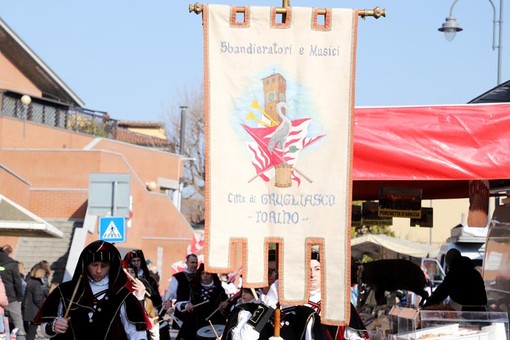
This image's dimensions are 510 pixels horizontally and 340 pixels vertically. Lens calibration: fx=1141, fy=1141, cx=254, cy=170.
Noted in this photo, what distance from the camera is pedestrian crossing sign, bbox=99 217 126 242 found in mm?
21420

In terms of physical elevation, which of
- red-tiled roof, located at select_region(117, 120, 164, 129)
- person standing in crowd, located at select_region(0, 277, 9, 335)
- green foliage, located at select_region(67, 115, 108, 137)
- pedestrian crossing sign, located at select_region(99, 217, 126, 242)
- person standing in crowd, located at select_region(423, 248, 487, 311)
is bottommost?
person standing in crowd, located at select_region(0, 277, 9, 335)

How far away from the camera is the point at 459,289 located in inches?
412

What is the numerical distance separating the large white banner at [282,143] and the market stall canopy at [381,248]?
2455 cm

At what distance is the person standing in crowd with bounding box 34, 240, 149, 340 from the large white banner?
6.10 feet

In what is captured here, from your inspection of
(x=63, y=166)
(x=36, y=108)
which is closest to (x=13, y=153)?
(x=63, y=166)

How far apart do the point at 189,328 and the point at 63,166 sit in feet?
73.1

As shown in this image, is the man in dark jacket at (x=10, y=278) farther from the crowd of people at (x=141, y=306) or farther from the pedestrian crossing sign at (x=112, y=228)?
the crowd of people at (x=141, y=306)

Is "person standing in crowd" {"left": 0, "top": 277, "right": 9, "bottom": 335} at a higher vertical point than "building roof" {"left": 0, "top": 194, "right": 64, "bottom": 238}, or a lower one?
lower

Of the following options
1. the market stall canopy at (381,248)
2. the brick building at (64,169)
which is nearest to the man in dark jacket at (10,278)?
the brick building at (64,169)

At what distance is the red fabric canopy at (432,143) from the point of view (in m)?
7.75

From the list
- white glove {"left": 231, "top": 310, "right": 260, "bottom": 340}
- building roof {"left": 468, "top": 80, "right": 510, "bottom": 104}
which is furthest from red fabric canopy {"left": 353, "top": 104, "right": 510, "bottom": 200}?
white glove {"left": 231, "top": 310, "right": 260, "bottom": 340}

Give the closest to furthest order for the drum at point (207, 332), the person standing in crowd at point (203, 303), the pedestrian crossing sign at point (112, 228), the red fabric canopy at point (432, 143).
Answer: the red fabric canopy at point (432, 143) < the drum at point (207, 332) < the person standing in crowd at point (203, 303) < the pedestrian crossing sign at point (112, 228)

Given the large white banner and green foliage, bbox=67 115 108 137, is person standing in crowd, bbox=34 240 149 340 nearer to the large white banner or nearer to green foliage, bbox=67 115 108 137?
the large white banner

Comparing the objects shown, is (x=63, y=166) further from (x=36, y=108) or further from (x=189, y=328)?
(x=189, y=328)
